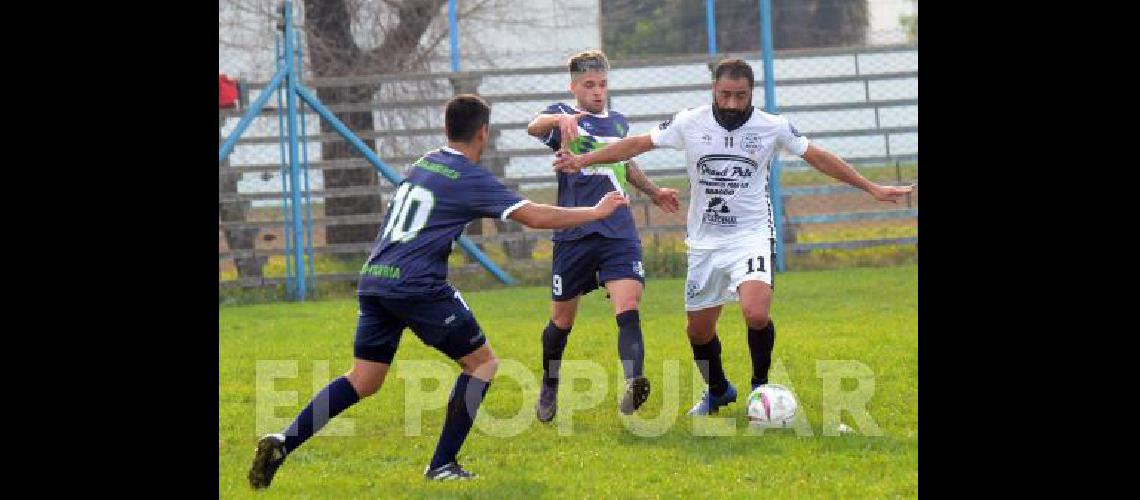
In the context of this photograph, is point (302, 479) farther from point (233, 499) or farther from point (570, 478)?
point (570, 478)

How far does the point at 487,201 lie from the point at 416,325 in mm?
641

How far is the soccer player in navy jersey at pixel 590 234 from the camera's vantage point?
28.0 ft

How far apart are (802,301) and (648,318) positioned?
1.65 m

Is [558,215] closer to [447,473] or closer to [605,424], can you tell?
[447,473]

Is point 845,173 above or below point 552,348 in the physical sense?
above

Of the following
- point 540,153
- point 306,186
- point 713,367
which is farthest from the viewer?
point 540,153

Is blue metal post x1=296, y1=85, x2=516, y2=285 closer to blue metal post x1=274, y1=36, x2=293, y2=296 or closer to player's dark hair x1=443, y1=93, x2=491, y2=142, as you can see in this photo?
blue metal post x1=274, y1=36, x2=293, y2=296

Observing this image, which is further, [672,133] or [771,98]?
[771,98]

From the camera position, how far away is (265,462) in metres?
6.62

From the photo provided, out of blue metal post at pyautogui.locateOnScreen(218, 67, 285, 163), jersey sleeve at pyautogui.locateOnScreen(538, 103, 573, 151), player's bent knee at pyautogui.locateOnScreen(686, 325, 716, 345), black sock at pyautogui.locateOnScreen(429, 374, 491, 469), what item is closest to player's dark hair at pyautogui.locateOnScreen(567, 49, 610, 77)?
jersey sleeve at pyautogui.locateOnScreen(538, 103, 573, 151)

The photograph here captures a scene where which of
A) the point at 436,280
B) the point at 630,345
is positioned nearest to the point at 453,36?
the point at 630,345

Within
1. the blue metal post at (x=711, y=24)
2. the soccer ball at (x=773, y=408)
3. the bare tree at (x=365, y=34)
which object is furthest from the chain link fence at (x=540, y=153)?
the soccer ball at (x=773, y=408)

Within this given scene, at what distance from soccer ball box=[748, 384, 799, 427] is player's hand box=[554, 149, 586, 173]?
149cm
